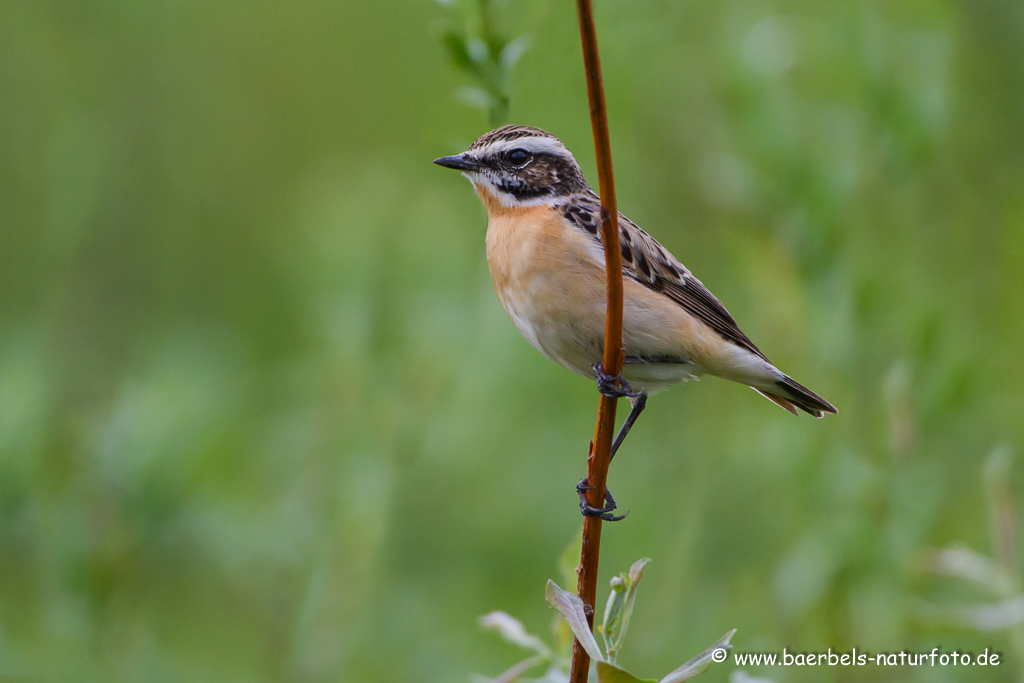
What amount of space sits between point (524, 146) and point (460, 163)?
1.04 ft

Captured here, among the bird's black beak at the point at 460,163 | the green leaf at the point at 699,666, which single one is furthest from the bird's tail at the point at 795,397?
the green leaf at the point at 699,666

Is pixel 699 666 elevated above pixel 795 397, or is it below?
below

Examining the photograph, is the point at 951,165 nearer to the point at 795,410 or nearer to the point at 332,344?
the point at 795,410

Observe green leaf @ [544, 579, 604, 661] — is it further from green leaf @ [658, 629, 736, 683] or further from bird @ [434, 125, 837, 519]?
bird @ [434, 125, 837, 519]

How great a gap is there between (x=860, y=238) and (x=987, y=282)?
5.45 ft

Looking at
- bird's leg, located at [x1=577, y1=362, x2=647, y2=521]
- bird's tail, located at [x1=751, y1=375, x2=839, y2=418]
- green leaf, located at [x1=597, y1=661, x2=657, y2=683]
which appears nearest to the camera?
green leaf, located at [x1=597, y1=661, x2=657, y2=683]

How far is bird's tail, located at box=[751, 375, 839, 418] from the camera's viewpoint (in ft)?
12.7

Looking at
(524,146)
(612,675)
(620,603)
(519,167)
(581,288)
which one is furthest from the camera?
(519,167)

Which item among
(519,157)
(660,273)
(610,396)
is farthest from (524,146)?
(610,396)

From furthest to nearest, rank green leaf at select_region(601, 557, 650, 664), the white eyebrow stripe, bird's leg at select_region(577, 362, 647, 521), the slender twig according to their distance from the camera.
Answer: the white eyebrow stripe → bird's leg at select_region(577, 362, 647, 521) → green leaf at select_region(601, 557, 650, 664) → the slender twig

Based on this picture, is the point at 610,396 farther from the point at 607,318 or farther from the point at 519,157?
the point at 519,157

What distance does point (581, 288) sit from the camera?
3.60 metres

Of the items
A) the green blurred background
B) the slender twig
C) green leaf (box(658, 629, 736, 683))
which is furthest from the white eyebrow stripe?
green leaf (box(658, 629, 736, 683))

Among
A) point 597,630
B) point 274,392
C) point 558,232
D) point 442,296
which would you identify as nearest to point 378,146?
point 274,392
